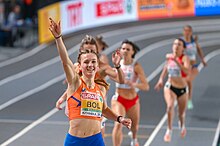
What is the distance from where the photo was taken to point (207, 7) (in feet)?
87.9

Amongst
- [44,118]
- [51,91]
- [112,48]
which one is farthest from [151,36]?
[44,118]

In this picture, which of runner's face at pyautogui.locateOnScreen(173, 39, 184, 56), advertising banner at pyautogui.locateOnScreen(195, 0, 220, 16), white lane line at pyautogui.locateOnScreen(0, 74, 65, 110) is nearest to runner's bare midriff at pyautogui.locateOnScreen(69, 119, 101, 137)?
runner's face at pyautogui.locateOnScreen(173, 39, 184, 56)

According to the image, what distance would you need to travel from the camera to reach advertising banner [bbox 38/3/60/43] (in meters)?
22.5

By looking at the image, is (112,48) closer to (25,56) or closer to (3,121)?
(25,56)

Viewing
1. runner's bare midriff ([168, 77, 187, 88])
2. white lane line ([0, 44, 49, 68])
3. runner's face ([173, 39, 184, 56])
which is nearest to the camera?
runner's face ([173, 39, 184, 56])

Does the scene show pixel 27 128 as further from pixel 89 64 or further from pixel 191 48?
pixel 89 64

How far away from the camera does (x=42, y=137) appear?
11.2 m

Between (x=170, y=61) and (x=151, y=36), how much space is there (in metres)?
13.4

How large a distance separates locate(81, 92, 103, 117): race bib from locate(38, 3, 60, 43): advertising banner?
16.3 metres

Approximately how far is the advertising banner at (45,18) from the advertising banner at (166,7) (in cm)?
504

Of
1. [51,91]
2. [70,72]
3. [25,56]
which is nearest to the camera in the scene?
[70,72]

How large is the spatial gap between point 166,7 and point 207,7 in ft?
6.48

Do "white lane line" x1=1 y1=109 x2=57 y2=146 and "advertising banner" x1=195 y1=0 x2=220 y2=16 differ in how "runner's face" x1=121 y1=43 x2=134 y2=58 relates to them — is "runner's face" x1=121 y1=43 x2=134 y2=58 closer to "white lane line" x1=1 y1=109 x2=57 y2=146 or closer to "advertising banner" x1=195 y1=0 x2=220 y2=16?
"white lane line" x1=1 y1=109 x2=57 y2=146

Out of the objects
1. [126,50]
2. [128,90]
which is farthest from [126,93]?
[126,50]
